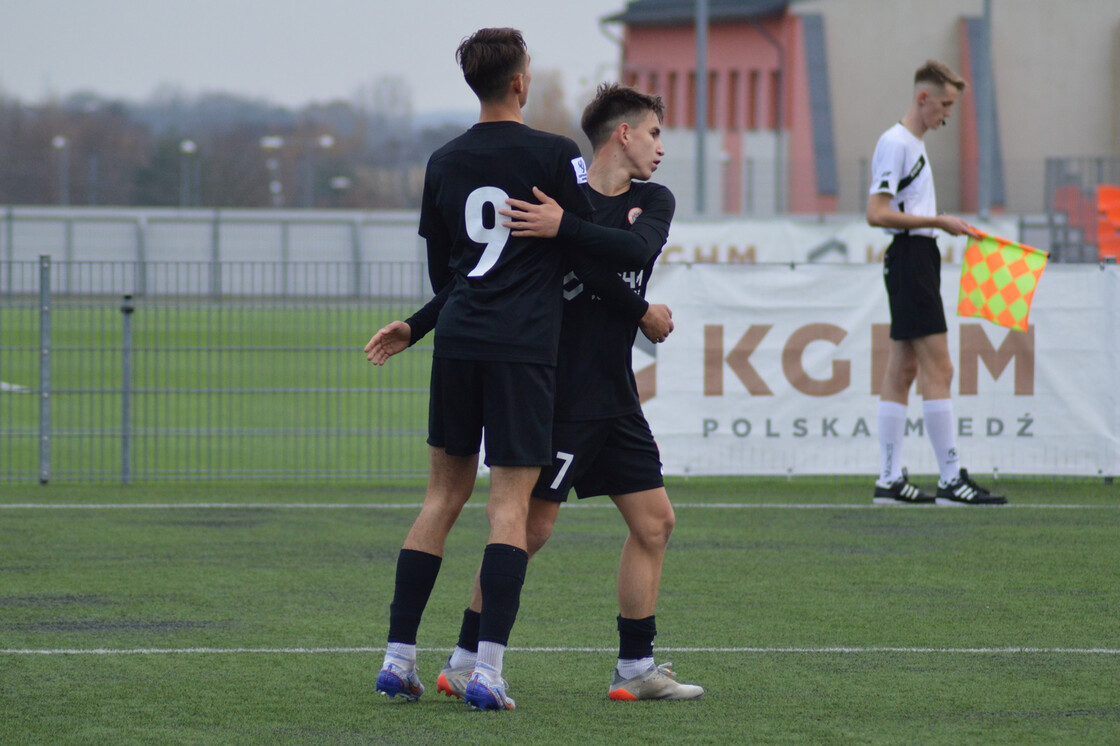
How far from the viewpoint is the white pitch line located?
5.41m

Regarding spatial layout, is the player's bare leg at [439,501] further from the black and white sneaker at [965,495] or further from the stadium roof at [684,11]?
the stadium roof at [684,11]

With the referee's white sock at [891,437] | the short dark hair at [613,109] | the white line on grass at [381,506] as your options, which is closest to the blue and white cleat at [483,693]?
the short dark hair at [613,109]

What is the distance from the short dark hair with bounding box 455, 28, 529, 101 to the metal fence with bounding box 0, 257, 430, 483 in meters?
6.24

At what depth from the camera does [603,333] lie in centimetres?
478

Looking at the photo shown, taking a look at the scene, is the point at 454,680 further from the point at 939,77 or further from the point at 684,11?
the point at 684,11

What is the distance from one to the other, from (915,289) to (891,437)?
914mm

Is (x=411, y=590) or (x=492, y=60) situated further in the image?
(x=411, y=590)

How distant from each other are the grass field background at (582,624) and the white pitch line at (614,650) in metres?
0.02

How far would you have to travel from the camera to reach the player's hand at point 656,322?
4750 mm

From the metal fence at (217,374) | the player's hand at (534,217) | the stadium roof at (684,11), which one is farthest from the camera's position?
the stadium roof at (684,11)

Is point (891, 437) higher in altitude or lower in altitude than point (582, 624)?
higher

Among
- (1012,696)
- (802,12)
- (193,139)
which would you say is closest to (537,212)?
(1012,696)

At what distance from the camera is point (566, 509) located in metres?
9.40

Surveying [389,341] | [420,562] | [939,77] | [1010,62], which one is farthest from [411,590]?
[1010,62]
